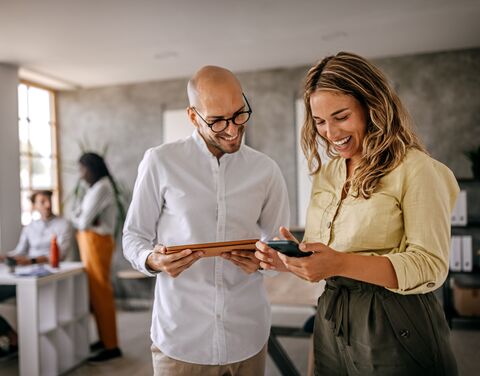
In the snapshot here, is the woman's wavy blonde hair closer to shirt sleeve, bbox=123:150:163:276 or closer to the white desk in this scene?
shirt sleeve, bbox=123:150:163:276

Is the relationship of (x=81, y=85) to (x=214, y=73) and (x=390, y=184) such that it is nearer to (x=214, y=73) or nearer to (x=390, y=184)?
(x=214, y=73)

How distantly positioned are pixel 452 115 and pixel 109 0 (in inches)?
147

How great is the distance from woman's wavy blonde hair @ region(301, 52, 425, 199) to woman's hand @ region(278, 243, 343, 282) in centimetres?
23

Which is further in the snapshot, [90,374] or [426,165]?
[90,374]

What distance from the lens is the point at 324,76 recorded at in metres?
1.33

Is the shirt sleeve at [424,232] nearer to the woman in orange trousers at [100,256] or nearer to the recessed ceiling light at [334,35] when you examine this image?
the woman in orange trousers at [100,256]

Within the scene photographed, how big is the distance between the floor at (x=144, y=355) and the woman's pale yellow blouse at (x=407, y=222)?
9.11ft

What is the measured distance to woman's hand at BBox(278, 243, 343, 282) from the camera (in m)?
1.09

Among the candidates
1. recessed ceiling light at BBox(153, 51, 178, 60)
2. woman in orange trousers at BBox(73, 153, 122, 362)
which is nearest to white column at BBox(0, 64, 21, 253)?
woman in orange trousers at BBox(73, 153, 122, 362)

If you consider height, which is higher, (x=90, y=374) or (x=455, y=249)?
(x=455, y=249)

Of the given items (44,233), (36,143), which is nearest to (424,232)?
(44,233)

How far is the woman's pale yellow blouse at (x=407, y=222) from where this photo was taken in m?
1.14

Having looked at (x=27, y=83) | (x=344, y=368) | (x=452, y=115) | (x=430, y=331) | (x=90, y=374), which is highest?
(x=27, y=83)

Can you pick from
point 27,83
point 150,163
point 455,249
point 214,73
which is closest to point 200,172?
point 150,163
